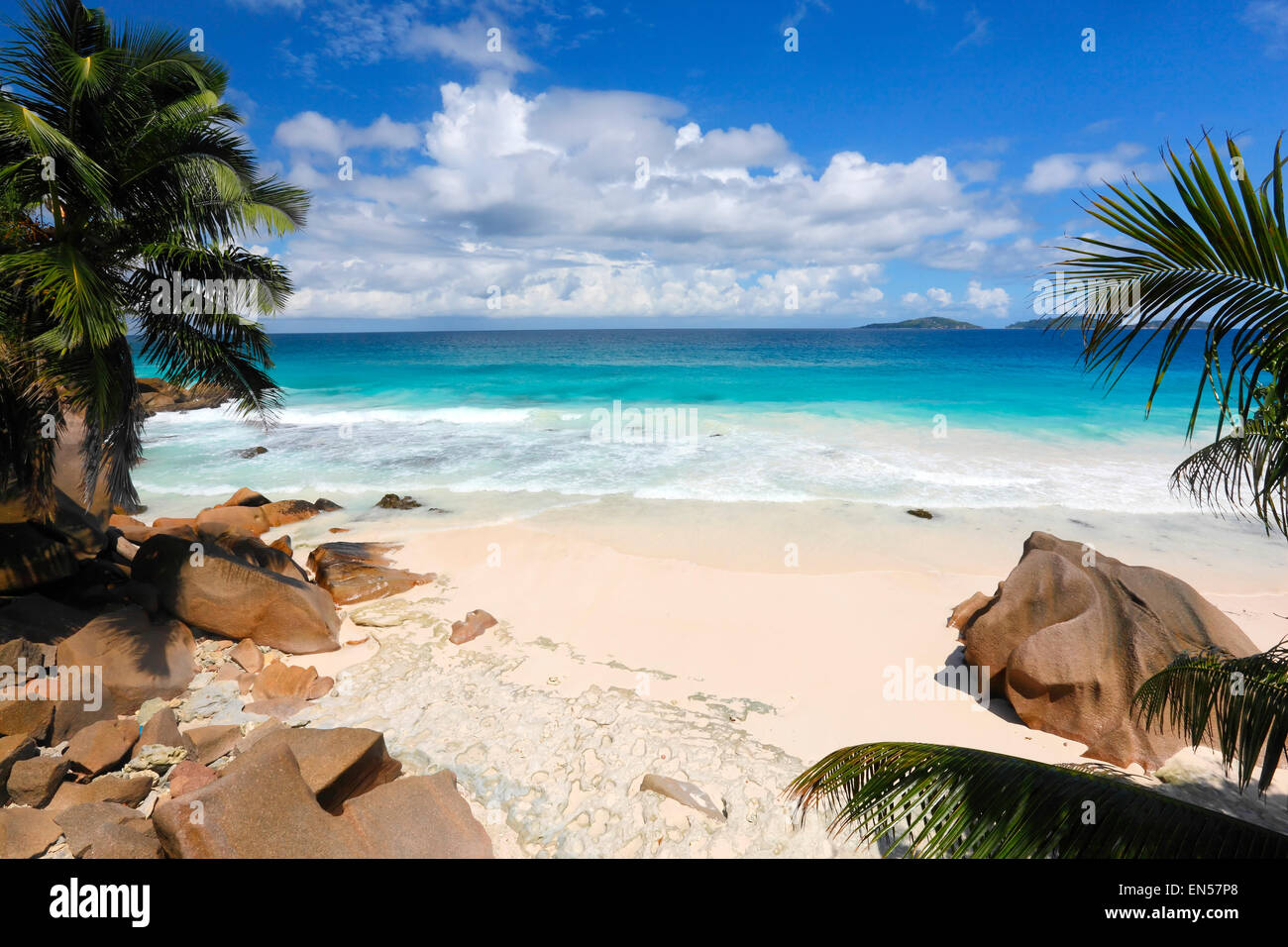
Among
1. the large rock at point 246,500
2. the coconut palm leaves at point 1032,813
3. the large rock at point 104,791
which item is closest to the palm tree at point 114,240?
the large rock at point 104,791

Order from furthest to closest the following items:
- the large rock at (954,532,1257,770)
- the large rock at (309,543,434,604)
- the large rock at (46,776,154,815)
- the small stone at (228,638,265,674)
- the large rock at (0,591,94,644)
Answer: the large rock at (309,543,434,604)
the small stone at (228,638,265,674)
the large rock at (0,591,94,644)
the large rock at (954,532,1257,770)
the large rock at (46,776,154,815)

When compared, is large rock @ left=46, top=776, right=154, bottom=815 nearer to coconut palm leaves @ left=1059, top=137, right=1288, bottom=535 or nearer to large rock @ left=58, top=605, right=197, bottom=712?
large rock @ left=58, top=605, right=197, bottom=712

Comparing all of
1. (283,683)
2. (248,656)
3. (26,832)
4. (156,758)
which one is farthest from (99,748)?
(248,656)

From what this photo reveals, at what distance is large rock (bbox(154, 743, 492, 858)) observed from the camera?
14.3ft

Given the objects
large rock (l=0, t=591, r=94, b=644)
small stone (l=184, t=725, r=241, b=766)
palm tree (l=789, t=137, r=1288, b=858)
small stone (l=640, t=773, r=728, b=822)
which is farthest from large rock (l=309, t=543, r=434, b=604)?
→ palm tree (l=789, t=137, r=1288, b=858)

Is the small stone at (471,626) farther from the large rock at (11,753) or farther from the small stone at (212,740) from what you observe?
the large rock at (11,753)

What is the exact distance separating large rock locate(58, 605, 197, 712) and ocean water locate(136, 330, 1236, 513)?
898 centimetres

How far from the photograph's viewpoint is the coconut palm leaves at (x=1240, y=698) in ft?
10.2

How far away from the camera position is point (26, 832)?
15.8 ft

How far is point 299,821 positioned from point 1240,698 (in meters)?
6.14

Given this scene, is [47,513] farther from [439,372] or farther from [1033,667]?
[439,372]

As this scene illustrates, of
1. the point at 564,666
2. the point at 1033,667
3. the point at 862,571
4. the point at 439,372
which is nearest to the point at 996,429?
the point at 862,571

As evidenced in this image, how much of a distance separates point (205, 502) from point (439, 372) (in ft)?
146

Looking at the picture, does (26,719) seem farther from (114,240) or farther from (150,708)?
(114,240)
